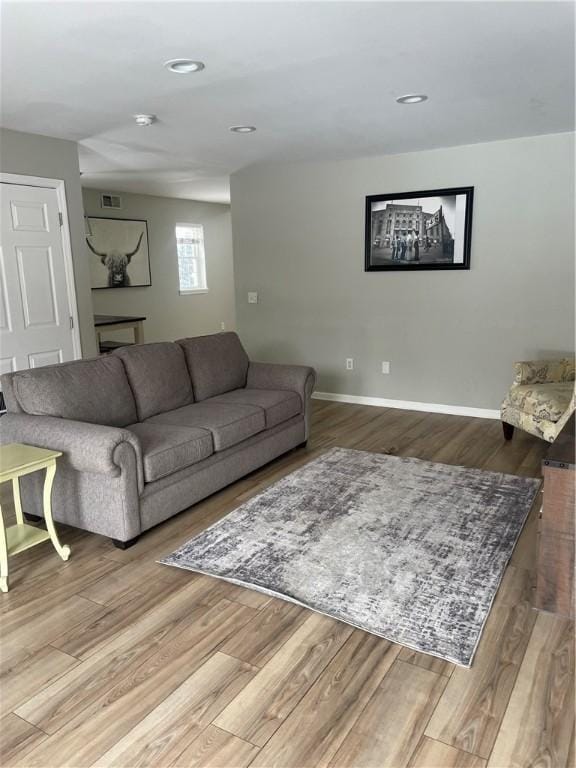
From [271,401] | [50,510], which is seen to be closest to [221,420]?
[271,401]

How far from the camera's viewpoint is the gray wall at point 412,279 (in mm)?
4500

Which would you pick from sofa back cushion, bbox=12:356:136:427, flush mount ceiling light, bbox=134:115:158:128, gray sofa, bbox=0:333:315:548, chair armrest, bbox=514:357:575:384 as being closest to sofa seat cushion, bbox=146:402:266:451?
gray sofa, bbox=0:333:315:548

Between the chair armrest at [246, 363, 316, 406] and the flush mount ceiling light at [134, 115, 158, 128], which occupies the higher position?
the flush mount ceiling light at [134, 115, 158, 128]

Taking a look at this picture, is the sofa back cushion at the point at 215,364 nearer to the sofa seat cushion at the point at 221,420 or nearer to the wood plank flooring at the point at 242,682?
the sofa seat cushion at the point at 221,420

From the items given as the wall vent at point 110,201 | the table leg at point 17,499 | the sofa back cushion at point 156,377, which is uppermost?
the wall vent at point 110,201

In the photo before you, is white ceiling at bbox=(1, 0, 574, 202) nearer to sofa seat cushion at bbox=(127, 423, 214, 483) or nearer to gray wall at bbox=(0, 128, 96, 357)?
gray wall at bbox=(0, 128, 96, 357)

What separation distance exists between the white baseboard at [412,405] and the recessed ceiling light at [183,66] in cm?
348

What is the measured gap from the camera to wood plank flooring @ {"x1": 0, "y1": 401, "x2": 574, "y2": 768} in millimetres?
1603

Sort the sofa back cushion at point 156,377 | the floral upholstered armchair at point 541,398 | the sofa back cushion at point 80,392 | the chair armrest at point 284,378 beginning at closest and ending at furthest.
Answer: the sofa back cushion at point 80,392
the sofa back cushion at point 156,377
the floral upholstered armchair at point 541,398
the chair armrest at point 284,378

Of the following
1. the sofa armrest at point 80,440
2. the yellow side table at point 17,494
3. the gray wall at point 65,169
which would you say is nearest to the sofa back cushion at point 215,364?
the gray wall at point 65,169

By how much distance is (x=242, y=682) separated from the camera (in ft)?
6.14

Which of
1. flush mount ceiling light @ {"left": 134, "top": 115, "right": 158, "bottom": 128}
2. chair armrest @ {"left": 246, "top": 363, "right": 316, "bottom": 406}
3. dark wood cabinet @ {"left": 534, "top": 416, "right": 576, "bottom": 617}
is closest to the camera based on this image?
dark wood cabinet @ {"left": 534, "top": 416, "right": 576, "bottom": 617}

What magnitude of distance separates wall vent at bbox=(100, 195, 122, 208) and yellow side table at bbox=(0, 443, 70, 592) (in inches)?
205

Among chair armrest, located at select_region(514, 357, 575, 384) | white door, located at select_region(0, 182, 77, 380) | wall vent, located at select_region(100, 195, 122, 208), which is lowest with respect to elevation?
chair armrest, located at select_region(514, 357, 575, 384)
